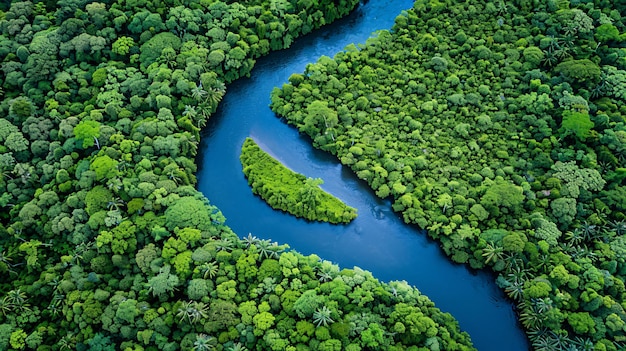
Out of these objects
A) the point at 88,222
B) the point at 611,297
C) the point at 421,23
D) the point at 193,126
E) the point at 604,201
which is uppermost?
the point at 421,23

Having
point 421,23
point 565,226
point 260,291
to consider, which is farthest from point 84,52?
point 565,226

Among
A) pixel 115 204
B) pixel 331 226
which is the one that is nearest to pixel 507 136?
pixel 331 226

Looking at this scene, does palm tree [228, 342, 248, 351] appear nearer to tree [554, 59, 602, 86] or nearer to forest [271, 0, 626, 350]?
forest [271, 0, 626, 350]

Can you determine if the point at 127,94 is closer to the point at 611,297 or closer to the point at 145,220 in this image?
the point at 145,220

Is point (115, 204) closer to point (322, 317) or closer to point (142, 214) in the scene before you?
point (142, 214)

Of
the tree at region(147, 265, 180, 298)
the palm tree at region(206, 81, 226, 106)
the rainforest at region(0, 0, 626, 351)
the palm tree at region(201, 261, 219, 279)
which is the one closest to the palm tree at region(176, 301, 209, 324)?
the rainforest at region(0, 0, 626, 351)

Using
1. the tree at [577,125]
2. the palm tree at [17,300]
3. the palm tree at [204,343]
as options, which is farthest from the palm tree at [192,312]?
the tree at [577,125]
